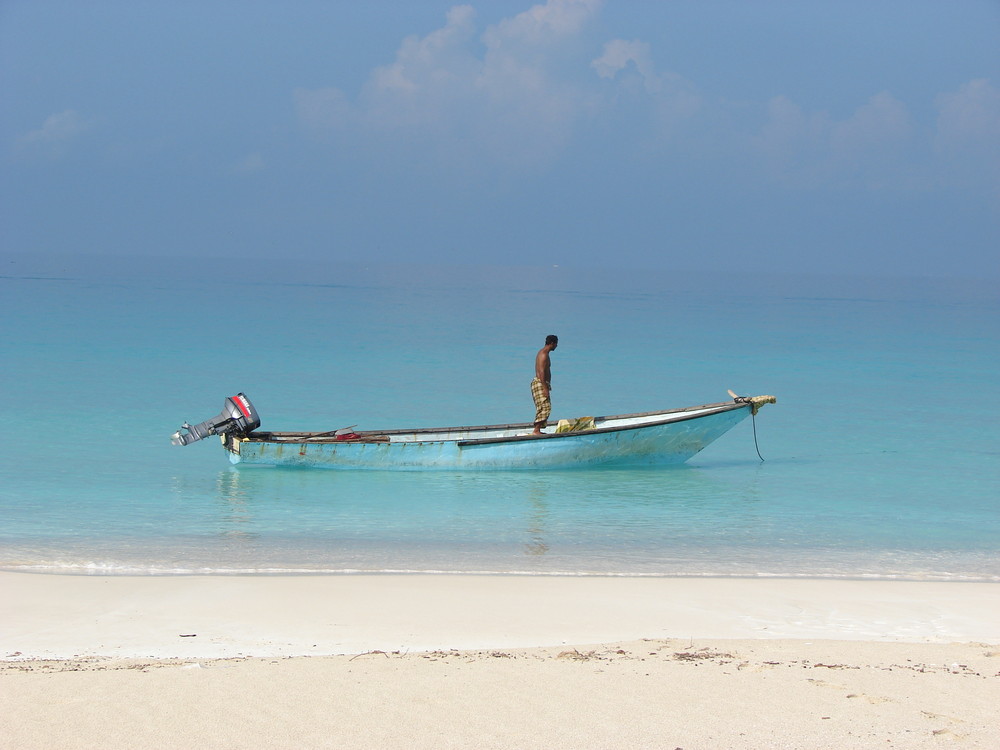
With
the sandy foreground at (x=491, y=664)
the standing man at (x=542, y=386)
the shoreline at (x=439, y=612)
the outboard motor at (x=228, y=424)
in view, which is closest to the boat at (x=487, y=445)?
the outboard motor at (x=228, y=424)

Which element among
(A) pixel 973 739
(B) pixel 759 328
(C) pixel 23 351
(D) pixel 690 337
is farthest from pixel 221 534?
(B) pixel 759 328

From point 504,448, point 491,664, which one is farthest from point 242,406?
point 491,664

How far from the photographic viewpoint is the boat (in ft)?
43.4

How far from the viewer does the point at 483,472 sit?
44.0 ft

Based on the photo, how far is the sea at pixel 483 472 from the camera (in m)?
9.49

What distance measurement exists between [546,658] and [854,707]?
5.40 feet

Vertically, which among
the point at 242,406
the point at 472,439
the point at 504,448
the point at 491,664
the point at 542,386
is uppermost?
the point at 542,386

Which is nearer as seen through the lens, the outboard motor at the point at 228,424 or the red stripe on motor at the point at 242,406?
the outboard motor at the point at 228,424

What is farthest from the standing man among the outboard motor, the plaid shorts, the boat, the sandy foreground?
the sandy foreground

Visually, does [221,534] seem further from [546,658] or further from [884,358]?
[884,358]

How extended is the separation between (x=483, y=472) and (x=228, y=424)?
11.1 ft

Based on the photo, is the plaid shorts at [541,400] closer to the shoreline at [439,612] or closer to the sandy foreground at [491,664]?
the shoreline at [439,612]

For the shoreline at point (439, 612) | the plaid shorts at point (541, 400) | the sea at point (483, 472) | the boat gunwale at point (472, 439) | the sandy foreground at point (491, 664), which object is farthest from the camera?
the plaid shorts at point (541, 400)

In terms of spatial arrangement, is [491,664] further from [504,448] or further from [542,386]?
[542,386]
